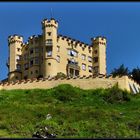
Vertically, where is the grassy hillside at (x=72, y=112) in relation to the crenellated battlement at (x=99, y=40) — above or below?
below

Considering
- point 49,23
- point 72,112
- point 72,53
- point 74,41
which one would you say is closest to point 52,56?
Result: point 72,53

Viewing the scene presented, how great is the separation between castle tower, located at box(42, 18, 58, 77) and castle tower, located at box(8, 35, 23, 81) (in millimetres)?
5777

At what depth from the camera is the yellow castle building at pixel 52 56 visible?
277 ft

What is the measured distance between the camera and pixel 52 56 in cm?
8431

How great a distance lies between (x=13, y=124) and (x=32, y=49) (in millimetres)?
43974

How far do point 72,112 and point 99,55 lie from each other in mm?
41907

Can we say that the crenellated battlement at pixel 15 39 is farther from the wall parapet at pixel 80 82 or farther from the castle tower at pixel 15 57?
the wall parapet at pixel 80 82

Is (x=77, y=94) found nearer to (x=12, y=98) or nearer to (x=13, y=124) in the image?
(x=12, y=98)

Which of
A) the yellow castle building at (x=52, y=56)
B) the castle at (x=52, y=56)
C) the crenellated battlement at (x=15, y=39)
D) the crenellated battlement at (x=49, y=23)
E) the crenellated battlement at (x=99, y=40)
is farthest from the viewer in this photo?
the crenellated battlement at (x=99, y=40)

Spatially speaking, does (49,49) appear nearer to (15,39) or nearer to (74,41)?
(74,41)

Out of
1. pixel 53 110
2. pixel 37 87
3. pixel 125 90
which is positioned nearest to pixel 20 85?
pixel 37 87

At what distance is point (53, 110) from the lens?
165ft

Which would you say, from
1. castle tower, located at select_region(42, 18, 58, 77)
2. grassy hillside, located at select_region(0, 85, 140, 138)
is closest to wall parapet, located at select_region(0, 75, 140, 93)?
grassy hillside, located at select_region(0, 85, 140, 138)

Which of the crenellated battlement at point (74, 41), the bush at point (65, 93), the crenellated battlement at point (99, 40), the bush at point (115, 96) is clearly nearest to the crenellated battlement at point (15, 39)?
the crenellated battlement at point (74, 41)
